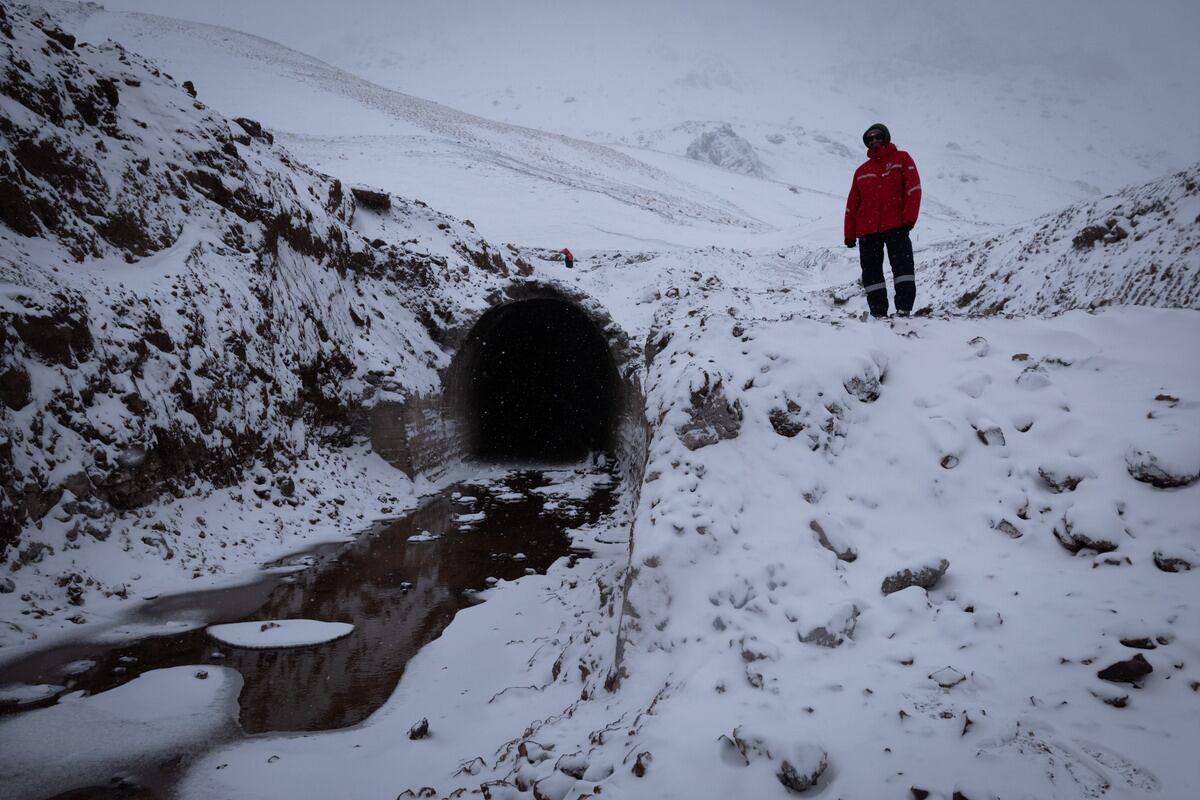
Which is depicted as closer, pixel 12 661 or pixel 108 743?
pixel 108 743

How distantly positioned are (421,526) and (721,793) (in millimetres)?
7878

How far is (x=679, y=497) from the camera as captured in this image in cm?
450

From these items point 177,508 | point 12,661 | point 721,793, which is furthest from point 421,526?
point 721,793

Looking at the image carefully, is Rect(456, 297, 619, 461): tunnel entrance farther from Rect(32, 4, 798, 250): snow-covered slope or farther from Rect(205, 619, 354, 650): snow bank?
Rect(205, 619, 354, 650): snow bank

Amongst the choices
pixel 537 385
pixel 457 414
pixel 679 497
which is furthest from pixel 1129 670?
pixel 537 385

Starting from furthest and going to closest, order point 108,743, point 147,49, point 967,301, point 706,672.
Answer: point 147,49, point 967,301, point 108,743, point 706,672

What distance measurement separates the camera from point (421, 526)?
382 inches

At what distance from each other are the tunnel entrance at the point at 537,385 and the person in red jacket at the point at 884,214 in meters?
7.48

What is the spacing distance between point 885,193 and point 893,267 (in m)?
0.86

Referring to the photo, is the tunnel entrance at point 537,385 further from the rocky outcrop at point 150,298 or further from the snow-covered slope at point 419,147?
the snow-covered slope at point 419,147

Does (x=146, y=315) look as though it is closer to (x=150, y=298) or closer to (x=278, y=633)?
(x=150, y=298)

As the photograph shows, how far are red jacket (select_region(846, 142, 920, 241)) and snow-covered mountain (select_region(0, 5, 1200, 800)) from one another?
5.52 ft

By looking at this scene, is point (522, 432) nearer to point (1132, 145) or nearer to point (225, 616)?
point (225, 616)

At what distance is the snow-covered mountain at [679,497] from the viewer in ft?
9.02
